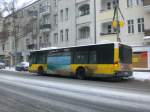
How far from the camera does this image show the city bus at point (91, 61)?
24328 millimetres

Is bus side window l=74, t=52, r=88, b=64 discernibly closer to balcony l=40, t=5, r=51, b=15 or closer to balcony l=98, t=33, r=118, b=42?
balcony l=98, t=33, r=118, b=42

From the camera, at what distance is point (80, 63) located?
1084 inches

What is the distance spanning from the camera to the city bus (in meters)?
24.3

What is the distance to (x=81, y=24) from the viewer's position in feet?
162

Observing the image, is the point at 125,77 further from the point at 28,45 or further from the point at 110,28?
the point at 28,45

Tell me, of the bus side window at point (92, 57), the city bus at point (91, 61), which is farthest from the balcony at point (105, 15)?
the bus side window at point (92, 57)

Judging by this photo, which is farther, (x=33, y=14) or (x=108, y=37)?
(x=33, y=14)

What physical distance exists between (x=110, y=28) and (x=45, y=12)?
20.0 m

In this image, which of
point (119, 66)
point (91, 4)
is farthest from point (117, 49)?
point (91, 4)

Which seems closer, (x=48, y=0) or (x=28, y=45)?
(x=48, y=0)

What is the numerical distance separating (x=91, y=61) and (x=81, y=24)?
77.8 ft

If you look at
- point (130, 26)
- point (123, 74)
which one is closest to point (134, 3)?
point (130, 26)

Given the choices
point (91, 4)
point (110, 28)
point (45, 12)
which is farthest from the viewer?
point (45, 12)

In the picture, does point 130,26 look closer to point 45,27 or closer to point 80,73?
point 80,73
